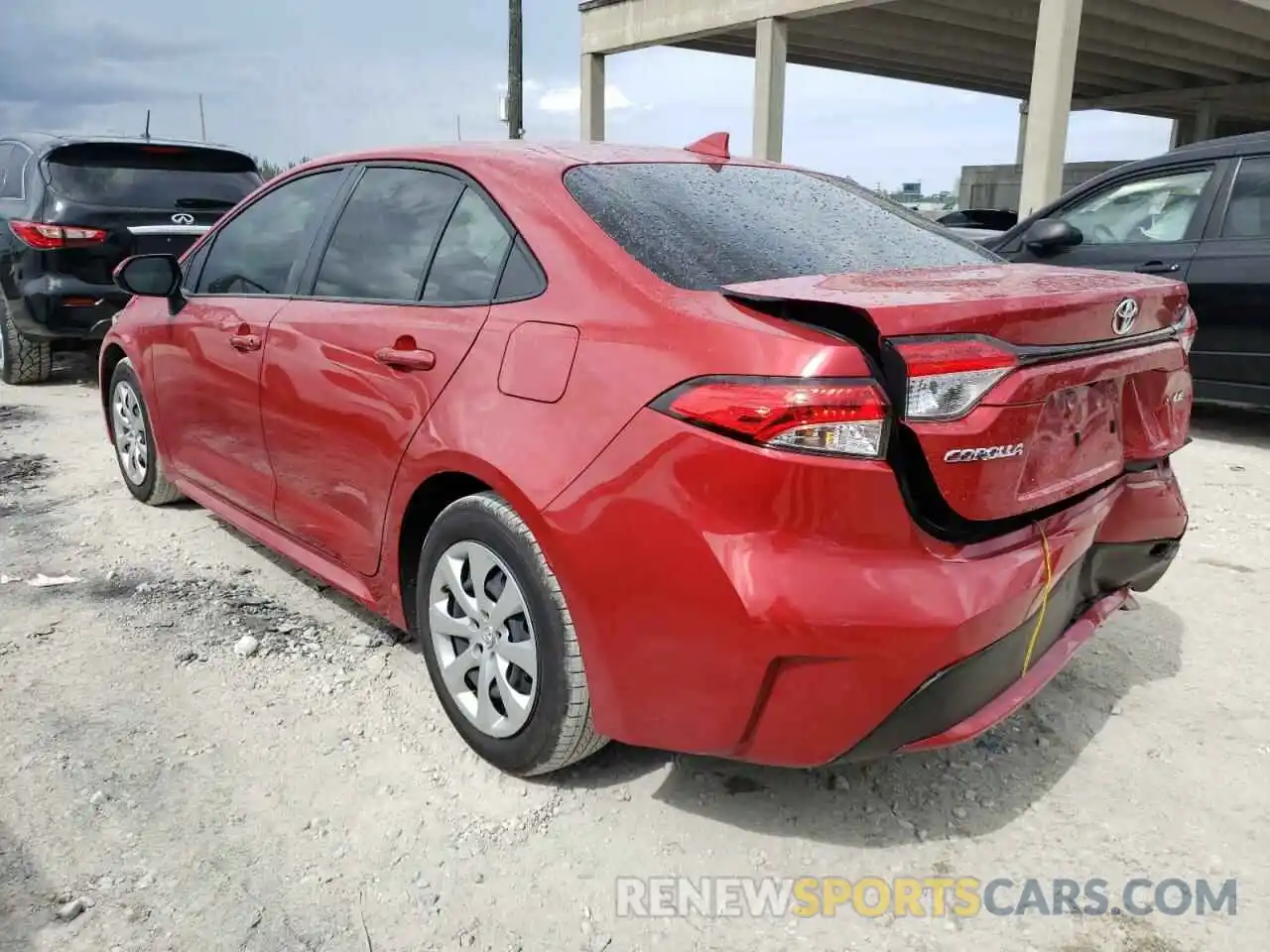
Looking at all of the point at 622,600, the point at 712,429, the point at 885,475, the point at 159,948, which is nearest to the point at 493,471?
the point at 622,600

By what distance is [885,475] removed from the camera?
184cm

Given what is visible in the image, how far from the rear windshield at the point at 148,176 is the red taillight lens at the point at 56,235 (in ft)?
0.70

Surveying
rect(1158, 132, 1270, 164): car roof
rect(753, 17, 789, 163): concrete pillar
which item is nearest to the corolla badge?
rect(1158, 132, 1270, 164): car roof

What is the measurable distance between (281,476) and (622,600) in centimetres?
161

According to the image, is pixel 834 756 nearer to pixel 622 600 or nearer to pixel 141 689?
pixel 622 600

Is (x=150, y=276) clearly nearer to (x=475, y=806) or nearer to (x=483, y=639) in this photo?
(x=483, y=639)

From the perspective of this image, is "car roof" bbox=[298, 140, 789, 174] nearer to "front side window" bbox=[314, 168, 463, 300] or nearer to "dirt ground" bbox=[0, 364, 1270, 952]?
"front side window" bbox=[314, 168, 463, 300]

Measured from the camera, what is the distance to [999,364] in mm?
1898

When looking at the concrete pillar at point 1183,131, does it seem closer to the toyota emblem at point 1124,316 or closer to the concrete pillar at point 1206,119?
the concrete pillar at point 1206,119

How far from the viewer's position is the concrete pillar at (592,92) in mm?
17547

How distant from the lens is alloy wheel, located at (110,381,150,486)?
4.38 metres

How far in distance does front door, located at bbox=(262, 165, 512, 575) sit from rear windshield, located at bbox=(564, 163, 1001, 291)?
322 millimetres

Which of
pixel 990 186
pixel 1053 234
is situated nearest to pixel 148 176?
pixel 1053 234

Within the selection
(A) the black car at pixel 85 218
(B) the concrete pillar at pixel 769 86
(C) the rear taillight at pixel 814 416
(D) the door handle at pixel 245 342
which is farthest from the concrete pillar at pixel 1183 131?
(C) the rear taillight at pixel 814 416
